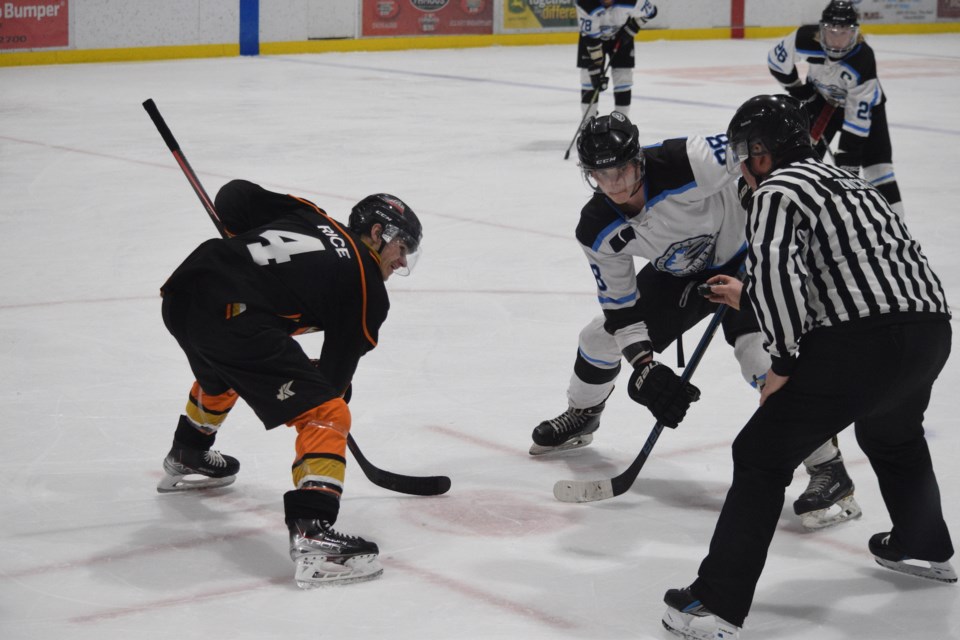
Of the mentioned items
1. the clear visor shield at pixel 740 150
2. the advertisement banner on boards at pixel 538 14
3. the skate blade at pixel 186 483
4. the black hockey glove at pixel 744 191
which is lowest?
the skate blade at pixel 186 483

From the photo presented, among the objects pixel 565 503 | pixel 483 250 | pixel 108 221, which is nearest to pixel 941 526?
pixel 565 503

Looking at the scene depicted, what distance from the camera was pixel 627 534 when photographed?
9.75ft

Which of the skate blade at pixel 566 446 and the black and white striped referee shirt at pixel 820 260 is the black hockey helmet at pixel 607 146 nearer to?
the black and white striped referee shirt at pixel 820 260

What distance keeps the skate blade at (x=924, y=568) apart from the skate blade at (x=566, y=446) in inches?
39.1

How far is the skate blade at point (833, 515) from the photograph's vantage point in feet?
9.79

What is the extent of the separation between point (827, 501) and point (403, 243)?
1098 mm

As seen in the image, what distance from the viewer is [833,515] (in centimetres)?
301

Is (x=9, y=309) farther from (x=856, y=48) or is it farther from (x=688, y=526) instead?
(x=856, y=48)

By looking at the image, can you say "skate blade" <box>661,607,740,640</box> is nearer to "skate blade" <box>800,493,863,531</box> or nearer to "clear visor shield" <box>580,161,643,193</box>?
"skate blade" <box>800,493,863,531</box>

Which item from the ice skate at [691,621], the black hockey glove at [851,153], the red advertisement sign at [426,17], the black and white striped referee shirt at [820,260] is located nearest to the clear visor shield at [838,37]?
the black hockey glove at [851,153]

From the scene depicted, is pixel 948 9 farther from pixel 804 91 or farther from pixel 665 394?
pixel 665 394

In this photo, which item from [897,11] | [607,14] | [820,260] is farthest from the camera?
[897,11]

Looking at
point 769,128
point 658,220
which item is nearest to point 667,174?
point 658,220

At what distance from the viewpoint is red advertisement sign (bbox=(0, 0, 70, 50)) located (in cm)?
1193
